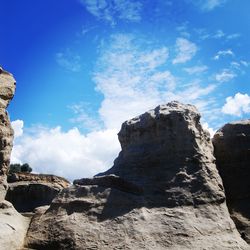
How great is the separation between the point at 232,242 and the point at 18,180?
15.9 metres

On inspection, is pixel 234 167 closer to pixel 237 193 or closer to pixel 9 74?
pixel 237 193

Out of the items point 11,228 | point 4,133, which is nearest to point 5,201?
point 11,228

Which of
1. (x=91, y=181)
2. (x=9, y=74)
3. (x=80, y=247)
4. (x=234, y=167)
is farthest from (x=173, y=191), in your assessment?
(x=9, y=74)

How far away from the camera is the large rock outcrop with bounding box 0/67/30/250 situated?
6523 millimetres

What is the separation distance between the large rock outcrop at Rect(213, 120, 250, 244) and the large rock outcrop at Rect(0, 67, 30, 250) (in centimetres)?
470

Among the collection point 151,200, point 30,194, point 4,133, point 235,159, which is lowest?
point 151,200

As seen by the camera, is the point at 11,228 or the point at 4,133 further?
the point at 4,133

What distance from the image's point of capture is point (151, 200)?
7.69 m

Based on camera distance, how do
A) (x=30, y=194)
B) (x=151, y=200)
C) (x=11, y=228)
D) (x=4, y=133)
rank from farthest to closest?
1. (x=30, y=194)
2. (x=151, y=200)
3. (x=4, y=133)
4. (x=11, y=228)

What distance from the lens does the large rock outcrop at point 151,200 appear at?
6.90 metres

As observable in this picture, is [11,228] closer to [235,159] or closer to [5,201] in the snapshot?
[5,201]

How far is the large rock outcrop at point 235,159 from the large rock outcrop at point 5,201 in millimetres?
4701

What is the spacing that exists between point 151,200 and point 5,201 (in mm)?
2526

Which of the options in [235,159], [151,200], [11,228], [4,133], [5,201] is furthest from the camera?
[235,159]
